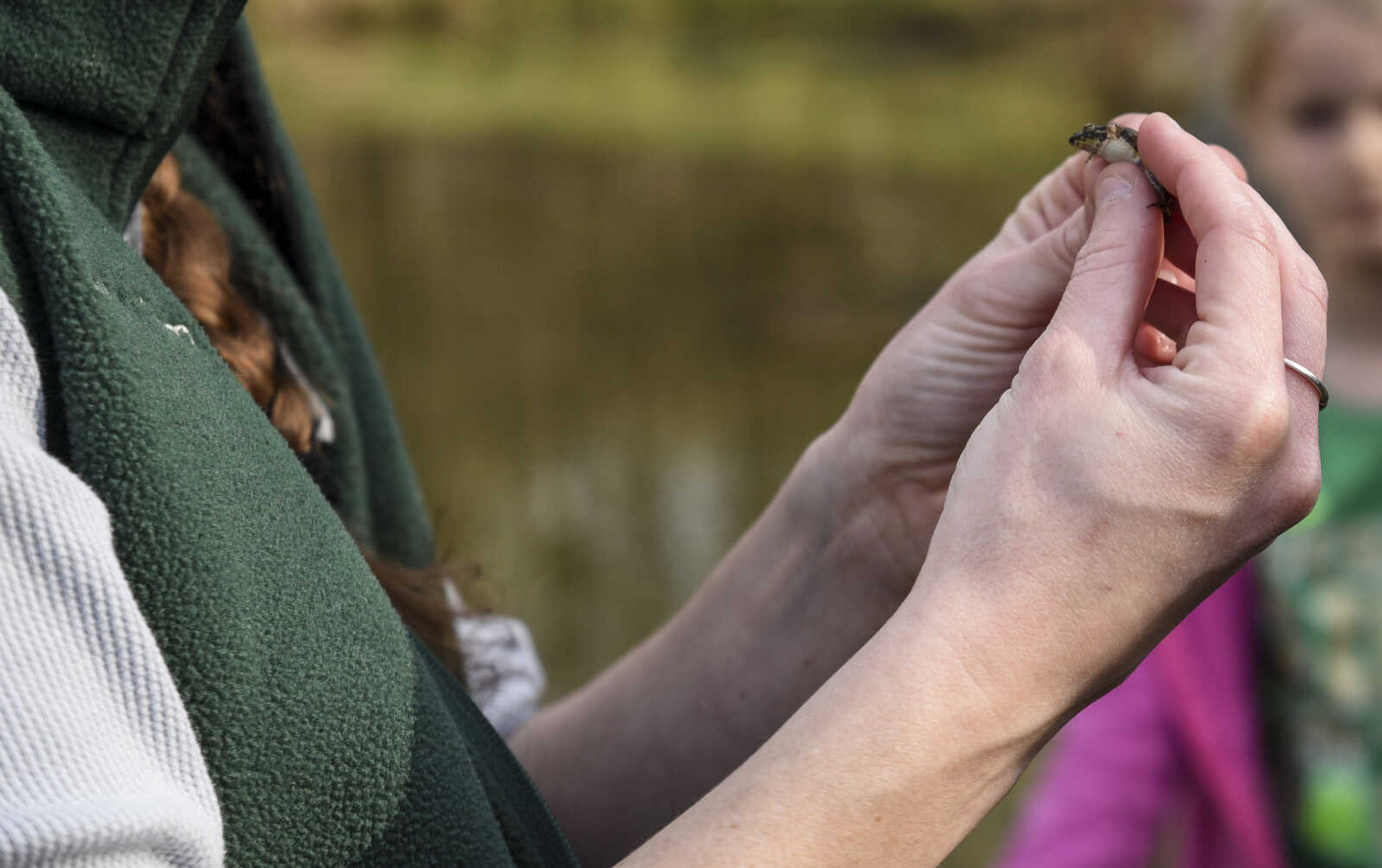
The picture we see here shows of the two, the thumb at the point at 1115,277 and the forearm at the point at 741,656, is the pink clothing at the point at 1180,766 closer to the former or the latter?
the forearm at the point at 741,656

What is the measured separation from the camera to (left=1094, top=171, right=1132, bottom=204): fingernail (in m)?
0.66

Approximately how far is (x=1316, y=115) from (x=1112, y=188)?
86cm

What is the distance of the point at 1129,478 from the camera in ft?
1.78

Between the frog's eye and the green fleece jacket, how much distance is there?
1.14 metres

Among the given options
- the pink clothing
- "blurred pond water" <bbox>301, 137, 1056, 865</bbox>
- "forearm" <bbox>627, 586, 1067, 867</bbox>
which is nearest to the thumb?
"forearm" <bbox>627, 586, 1067, 867</bbox>

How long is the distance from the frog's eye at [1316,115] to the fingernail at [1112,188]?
32.2 inches

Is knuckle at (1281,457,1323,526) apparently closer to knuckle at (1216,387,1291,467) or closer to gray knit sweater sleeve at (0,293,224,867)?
knuckle at (1216,387,1291,467)

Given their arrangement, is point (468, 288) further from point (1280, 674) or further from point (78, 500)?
point (78, 500)

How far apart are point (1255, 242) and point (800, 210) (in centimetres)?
612

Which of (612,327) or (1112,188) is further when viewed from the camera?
(612,327)

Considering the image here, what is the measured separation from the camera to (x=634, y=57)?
8.45m

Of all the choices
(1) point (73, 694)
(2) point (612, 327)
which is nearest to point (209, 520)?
(1) point (73, 694)

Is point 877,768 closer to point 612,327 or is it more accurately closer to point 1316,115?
point 1316,115

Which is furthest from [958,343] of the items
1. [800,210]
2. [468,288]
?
[800,210]
